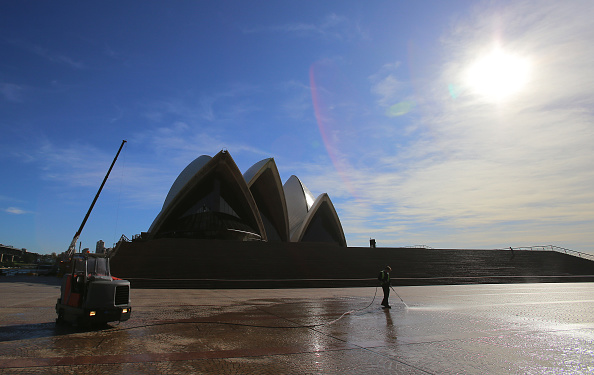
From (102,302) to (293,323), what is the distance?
3.55 meters

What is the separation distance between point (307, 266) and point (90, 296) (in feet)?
53.6

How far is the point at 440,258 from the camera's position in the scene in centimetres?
2625

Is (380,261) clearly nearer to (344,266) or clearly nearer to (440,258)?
(344,266)

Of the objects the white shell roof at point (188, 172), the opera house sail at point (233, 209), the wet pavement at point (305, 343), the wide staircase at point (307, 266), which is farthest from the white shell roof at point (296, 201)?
the wet pavement at point (305, 343)

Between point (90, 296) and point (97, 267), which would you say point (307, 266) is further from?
point (90, 296)

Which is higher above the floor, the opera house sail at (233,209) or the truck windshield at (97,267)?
the opera house sail at (233,209)

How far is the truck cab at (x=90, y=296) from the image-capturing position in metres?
6.54

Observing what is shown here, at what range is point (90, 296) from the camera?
656cm

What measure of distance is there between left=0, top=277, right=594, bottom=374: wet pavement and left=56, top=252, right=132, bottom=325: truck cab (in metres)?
0.27

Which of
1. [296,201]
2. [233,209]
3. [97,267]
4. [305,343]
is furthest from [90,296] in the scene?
[296,201]

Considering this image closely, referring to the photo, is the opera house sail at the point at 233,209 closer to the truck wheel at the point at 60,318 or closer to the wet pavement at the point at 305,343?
the wet pavement at the point at 305,343

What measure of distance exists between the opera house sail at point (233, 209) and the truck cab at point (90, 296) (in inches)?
1027

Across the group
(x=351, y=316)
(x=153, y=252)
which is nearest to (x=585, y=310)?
(x=351, y=316)

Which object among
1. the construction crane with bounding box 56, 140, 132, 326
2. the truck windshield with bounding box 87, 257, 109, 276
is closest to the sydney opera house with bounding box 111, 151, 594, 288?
the truck windshield with bounding box 87, 257, 109, 276
